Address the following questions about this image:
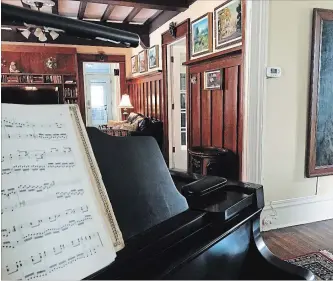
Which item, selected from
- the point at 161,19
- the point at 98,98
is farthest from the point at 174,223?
the point at 98,98

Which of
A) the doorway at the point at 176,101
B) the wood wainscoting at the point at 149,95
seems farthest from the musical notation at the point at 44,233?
the wood wainscoting at the point at 149,95

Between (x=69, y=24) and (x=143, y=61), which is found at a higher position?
(x=143, y=61)

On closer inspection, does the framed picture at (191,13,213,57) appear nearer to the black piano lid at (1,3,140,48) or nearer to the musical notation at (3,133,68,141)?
the black piano lid at (1,3,140,48)

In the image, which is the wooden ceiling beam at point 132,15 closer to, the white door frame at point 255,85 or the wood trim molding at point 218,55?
the wood trim molding at point 218,55

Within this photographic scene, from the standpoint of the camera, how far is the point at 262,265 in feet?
3.58

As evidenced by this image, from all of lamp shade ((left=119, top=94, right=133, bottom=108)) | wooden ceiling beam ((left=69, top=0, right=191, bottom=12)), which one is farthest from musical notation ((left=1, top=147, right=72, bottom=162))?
lamp shade ((left=119, top=94, right=133, bottom=108))

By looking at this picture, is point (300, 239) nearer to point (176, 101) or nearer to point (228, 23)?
point (228, 23)

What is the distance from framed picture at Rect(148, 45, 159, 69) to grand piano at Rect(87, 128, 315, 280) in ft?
16.4

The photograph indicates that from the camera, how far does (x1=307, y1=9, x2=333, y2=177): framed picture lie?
9.61ft

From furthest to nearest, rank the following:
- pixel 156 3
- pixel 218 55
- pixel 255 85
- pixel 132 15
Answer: pixel 132 15, pixel 156 3, pixel 218 55, pixel 255 85

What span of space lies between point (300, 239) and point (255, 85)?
1.47 metres

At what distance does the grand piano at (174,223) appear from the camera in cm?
75

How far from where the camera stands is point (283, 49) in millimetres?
2838

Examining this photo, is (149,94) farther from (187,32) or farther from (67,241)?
(67,241)
